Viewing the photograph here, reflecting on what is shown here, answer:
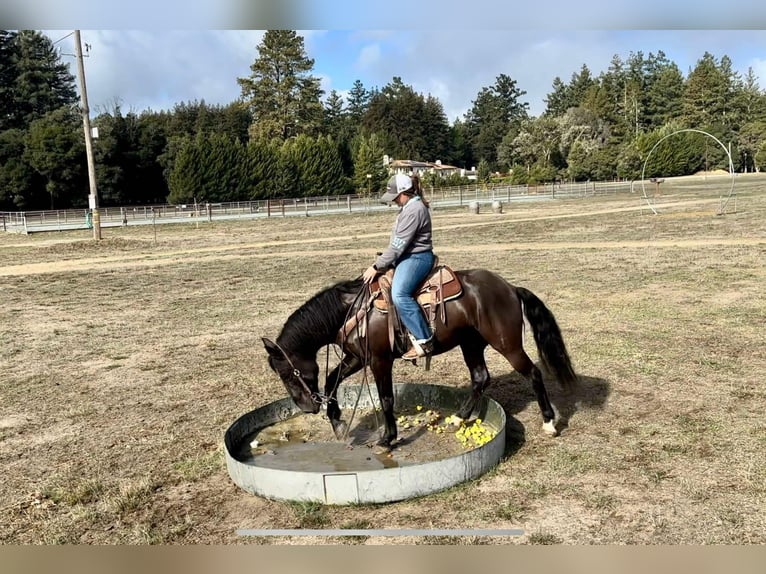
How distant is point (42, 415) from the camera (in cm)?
607

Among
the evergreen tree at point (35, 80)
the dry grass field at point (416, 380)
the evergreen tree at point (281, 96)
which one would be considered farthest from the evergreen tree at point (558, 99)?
the dry grass field at point (416, 380)

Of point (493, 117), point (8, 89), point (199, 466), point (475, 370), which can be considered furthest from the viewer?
point (493, 117)

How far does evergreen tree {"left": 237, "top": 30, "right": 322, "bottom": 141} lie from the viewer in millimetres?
58500

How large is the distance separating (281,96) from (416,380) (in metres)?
56.6

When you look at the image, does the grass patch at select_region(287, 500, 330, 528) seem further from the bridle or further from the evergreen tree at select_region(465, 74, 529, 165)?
the evergreen tree at select_region(465, 74, 529, 165)

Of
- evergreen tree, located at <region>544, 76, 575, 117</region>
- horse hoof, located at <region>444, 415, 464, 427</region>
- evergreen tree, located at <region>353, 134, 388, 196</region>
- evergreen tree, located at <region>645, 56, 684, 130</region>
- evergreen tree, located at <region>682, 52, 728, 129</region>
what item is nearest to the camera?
horse hoof, located at <region>444, 415, 464, 427</region>

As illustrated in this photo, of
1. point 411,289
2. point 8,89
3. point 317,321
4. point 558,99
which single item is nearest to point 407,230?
point 411,289

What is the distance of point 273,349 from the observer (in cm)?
463

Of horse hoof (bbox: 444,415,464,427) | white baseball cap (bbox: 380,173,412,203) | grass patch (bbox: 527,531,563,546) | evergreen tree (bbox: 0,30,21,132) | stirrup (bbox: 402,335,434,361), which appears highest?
evergreen tree (bbox: 0,30,21,132)

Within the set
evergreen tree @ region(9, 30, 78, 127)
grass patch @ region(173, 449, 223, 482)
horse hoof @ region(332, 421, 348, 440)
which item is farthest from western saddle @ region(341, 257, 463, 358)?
evergreen tree @ region(9, 30, 78, 127)

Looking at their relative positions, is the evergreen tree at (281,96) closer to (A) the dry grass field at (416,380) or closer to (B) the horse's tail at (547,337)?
(A) the dry grass field at (416,380)

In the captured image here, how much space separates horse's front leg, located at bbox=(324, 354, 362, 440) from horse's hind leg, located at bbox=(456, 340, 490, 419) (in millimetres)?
936

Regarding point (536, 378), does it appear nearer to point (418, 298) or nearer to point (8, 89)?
point (418, 298)

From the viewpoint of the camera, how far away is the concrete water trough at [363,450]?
4055mm
